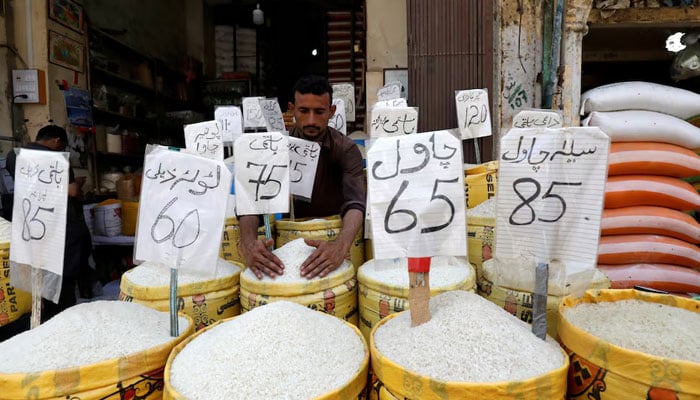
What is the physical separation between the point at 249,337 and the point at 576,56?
7.41 ft

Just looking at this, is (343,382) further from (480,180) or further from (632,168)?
(632,168)

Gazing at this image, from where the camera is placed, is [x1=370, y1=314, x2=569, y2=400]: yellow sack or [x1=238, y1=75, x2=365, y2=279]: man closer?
[x1=370, y1=314, x2=569, y2=400]: yellow sack

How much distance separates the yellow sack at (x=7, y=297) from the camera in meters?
1.60

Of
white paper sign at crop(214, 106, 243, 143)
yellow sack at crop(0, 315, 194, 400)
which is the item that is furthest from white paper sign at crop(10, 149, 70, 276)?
white paper sign at crop(214, 106, 243, 143)

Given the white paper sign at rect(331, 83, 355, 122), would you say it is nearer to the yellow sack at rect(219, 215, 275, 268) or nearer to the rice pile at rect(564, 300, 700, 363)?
the yellow sack at rect(219, 215, 275, 268)

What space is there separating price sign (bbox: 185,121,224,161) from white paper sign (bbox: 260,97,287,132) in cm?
66

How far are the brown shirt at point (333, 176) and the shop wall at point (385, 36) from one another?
5.38ft

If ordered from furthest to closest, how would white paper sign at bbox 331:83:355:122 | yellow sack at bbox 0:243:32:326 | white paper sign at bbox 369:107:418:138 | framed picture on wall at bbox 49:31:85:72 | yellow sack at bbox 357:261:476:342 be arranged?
framed picture on wall at bbox 49:31:85:72 < white paper sign at bbox 331:83:355:122 < white paper sign at bbox 369:107:418:138 < yellow sack at bbox 0:243:32:326 < yellow sack at bbox 357:261:476:342

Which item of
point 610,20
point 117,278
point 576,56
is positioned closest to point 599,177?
point 576,56

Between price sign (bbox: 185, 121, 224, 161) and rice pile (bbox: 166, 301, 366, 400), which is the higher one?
price sign (bbox: 185, 121, 224, 161)

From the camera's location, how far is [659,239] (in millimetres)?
1746

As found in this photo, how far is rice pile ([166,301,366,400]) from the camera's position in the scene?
696mm

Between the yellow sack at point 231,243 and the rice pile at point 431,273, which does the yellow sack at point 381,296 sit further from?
the yellow sack at point 231,243

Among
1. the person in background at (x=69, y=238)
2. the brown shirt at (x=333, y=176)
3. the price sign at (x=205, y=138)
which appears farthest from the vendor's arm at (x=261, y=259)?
the person in background at (x=69, y=238)
